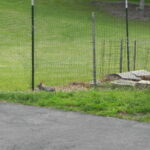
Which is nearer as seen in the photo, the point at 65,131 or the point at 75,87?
the point at 65,131

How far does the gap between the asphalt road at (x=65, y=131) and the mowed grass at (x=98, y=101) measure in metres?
0.42

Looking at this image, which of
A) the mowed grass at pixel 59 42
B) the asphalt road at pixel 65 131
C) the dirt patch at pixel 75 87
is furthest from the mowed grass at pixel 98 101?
the mowed grass at pixel 59 42

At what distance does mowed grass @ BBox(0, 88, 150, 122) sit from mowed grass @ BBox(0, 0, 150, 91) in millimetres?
3191

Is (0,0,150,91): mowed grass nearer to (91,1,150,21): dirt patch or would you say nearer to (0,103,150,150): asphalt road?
(91,1,150,21): dirt patch

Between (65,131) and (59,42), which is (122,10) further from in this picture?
(65,131)

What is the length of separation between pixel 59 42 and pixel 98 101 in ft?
56.9

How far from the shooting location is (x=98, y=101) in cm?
1110

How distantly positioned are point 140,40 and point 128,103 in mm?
17233

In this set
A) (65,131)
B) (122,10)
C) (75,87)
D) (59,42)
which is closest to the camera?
(65,131)

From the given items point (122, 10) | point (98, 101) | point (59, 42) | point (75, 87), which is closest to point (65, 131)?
point (98, 101)

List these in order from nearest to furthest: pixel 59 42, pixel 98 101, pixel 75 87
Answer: pixel 98 101, pixel 75 87, pixel 59 42

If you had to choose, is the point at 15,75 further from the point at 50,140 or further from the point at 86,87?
the point at 50,140

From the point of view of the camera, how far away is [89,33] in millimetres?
30375

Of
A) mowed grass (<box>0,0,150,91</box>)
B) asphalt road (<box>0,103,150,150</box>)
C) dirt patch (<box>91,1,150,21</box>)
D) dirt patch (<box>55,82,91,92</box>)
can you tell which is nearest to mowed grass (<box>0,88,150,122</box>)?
asphalt road (<box>0,103,150,150</box>)
